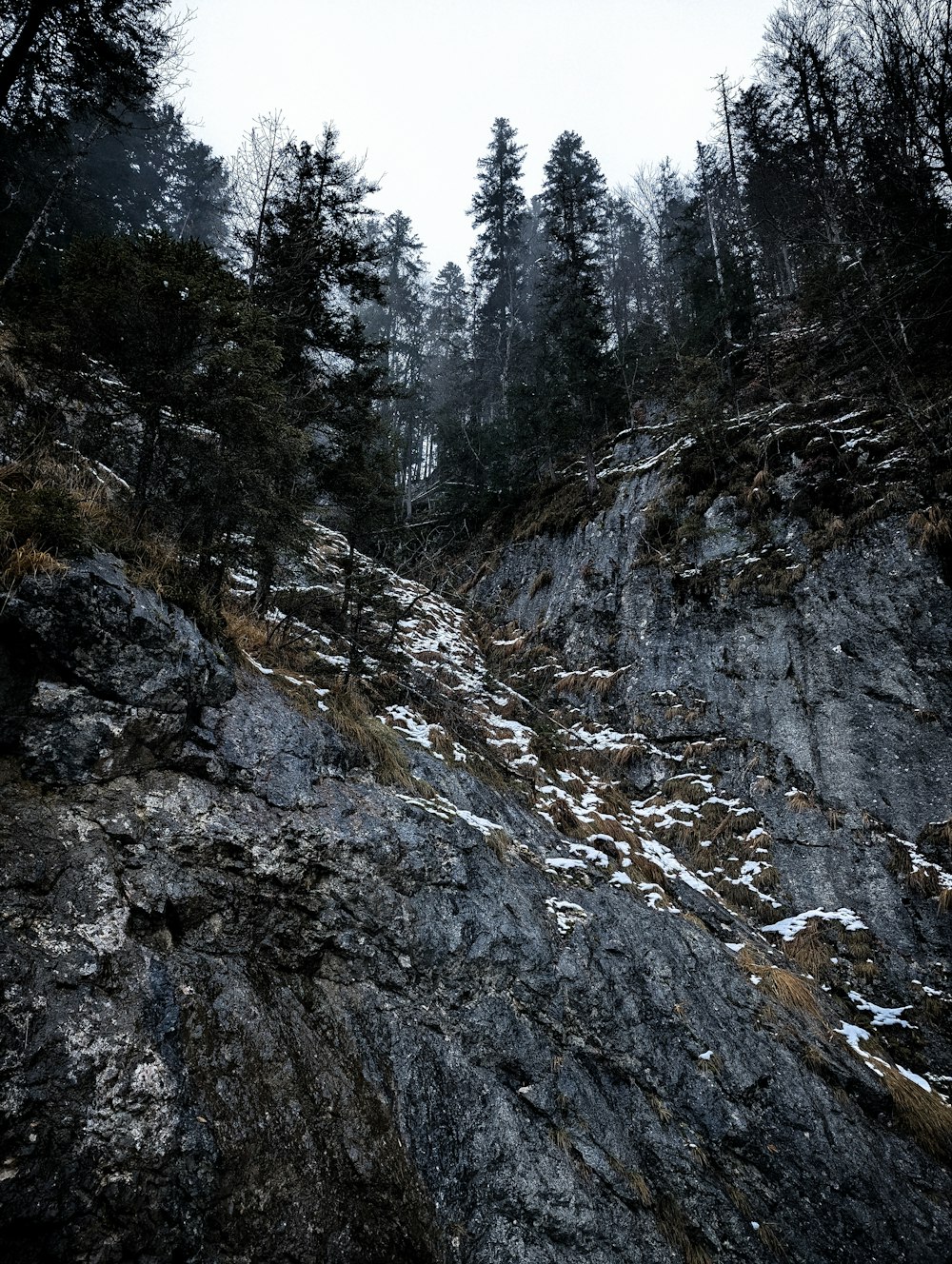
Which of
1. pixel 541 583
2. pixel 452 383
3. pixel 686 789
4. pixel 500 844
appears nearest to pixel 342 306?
pixel 541 583

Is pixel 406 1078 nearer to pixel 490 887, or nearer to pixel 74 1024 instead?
pixel 490 887

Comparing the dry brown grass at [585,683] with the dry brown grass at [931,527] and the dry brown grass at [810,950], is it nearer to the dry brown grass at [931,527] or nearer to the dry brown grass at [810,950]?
the dry brown grass at [810,950]

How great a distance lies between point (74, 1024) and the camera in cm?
299

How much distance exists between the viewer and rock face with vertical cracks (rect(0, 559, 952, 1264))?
2973mm

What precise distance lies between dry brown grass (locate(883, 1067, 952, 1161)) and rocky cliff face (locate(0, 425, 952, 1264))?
0.03 meters

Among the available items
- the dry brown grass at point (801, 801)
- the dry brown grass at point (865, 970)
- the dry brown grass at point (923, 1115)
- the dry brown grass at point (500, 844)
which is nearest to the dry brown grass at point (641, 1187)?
the dry brown grass at point (500, 844)

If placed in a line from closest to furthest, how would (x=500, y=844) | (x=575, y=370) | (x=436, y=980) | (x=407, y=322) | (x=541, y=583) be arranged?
1. (x=436, y=980)
2. (x=500, y=844)
3. (x=541, y=583)
4. (x=575, y=370)
5. (x=407, y=322)

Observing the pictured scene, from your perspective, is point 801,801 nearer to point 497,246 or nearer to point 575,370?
point 575,370

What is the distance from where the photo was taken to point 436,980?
4.60m

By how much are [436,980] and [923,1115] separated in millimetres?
5167

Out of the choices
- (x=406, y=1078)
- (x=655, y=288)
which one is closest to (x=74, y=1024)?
(x=406, y=1078)

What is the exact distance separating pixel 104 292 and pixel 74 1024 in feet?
20.1

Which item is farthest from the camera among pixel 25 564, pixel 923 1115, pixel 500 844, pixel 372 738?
pixel 372 738

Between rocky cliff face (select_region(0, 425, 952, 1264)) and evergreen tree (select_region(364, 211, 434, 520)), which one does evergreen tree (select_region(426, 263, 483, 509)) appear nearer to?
evergreen tree (select_region(364, 211, 434, 520))
